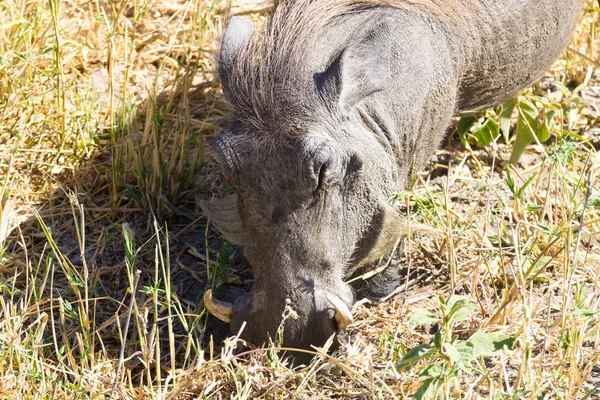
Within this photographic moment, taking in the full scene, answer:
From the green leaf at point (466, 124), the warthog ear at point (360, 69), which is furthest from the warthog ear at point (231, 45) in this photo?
the green leaf at point (466, 124)

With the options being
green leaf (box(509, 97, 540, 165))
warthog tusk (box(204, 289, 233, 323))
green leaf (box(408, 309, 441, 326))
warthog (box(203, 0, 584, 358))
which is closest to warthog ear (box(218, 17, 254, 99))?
warthog (box(203, 0, 584, 358))

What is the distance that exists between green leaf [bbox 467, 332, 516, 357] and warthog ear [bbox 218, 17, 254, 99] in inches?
43.8

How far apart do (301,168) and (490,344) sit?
2.40 feet

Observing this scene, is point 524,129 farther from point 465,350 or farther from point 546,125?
point 465,350

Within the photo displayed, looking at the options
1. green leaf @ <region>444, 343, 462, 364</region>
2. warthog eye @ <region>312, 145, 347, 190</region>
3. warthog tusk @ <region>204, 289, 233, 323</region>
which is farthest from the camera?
warthog tusk @ <region>204, 289, 233, 323</region>

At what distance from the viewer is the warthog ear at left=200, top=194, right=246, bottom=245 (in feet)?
9.94

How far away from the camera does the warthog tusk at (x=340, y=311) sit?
2604mm

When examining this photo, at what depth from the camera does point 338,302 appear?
2619 mm

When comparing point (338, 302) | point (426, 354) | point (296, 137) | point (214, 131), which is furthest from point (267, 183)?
point (214, 131)

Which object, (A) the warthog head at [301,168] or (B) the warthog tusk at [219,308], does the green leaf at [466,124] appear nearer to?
(A) the warthog head at [301,168]

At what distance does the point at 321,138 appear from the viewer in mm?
2609

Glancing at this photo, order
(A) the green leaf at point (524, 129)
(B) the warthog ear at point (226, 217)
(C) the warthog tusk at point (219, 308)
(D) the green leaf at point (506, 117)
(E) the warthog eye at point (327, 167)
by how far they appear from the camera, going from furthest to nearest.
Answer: (D) the green leaf at point (506, 117), (A) the green leaf at point (524, 129), (B) the warthog ear at point (226, 217), (C) the warthog tusk at point (219, 308), (E) the warthog eye at point (327, 167)

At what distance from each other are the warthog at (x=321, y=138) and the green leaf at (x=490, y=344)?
0.44m

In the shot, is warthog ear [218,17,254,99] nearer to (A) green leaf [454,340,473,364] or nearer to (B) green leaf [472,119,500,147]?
(A) green leaf [454,340,473,364]
